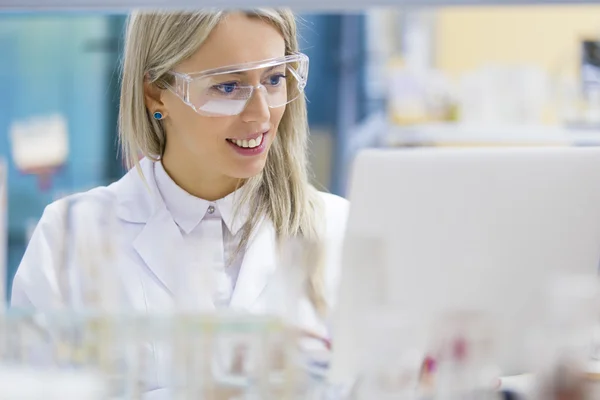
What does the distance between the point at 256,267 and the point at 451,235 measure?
501 millimetres

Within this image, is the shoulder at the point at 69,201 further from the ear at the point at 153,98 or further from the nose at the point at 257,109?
the nose at the point at 257,109

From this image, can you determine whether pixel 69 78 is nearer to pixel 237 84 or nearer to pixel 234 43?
pixel 234 43

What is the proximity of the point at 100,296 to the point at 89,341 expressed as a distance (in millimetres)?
77

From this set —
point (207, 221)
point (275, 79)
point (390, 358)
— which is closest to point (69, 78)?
point (207, 221)

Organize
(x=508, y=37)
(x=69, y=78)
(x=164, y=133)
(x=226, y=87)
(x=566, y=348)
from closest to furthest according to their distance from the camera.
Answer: (x=566, y=348) < (x=226, y=87) < (x=164, y=133) < (x=69, y=78) < (x=508, y=37)

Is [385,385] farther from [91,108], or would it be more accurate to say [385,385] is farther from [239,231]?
[91,108]

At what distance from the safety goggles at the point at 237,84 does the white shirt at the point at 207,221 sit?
22 centimetres

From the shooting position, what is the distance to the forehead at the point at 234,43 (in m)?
1.63

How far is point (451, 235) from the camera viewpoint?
3.89 feet

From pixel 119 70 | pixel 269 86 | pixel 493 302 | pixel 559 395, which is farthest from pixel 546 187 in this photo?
pixel 119 70

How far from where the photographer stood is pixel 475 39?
18.9ft

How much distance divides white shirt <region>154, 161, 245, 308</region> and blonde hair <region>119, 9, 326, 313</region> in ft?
0.09

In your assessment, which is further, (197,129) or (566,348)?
(197,129)

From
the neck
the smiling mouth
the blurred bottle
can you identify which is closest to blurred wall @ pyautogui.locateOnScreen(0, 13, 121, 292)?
the neck
